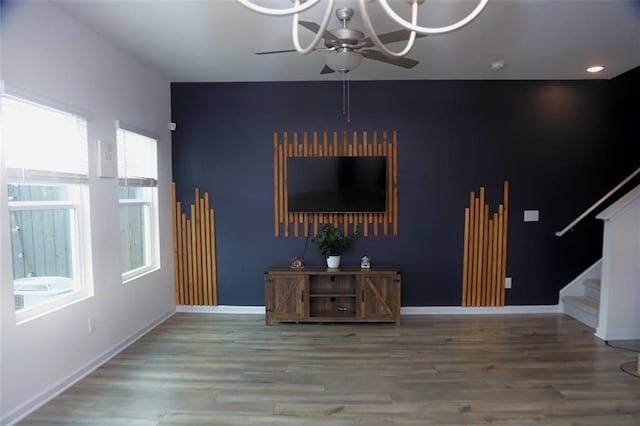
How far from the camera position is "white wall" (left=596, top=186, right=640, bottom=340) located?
3.35m

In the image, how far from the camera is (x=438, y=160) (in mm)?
4094

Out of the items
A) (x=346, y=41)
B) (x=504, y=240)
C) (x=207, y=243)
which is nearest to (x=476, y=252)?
(x=504, y=240)

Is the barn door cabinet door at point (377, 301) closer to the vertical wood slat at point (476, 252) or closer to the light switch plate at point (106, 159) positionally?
the vertical wood slat at point (476, 252)

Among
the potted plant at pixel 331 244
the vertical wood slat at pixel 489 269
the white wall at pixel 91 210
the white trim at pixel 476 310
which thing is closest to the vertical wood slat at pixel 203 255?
the white wall at pixel 91 210

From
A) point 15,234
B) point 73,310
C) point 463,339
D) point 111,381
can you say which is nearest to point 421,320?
point 463,339

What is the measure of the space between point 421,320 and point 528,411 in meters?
1.70

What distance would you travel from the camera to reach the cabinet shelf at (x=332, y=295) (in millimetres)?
3744

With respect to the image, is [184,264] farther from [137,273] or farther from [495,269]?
[495,269]

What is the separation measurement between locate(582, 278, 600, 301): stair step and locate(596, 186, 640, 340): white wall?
47 cm

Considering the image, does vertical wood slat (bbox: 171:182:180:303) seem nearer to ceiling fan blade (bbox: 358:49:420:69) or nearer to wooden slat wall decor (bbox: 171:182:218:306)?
wooden slat wall decor (bbox: 171:182:218:306)

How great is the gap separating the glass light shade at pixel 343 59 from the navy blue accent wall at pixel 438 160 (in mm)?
1953

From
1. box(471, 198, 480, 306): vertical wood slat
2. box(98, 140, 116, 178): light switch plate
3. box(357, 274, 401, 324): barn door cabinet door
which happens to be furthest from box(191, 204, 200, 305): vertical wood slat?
box(471, 198, 480, 306): vertical wood slat

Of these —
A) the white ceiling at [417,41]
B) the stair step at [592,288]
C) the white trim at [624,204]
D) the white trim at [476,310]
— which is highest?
the white ceiling at [417,41]

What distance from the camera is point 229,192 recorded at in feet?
13.7
